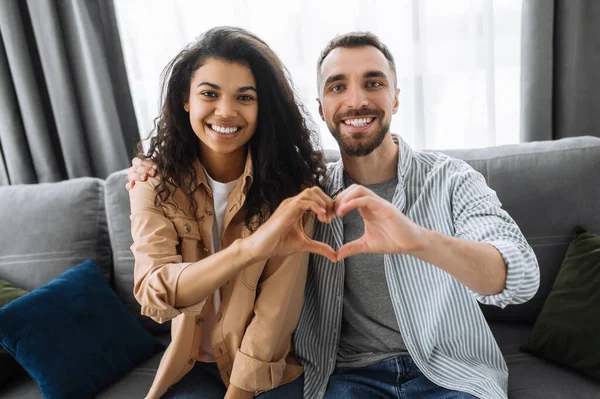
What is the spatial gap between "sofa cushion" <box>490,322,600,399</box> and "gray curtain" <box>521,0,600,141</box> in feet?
2.88

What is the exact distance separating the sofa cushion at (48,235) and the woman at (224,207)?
1.86 ft

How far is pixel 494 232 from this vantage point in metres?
1.04

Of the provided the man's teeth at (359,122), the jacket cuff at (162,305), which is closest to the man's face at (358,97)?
the man's teeth at (359,122)

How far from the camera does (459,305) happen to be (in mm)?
1177

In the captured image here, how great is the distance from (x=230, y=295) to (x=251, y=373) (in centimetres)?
22

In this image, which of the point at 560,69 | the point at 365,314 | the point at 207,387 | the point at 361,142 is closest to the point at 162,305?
the point at 207,387

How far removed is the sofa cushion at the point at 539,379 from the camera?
117 centimetres

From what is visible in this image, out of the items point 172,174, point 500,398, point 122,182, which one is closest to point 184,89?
point 172,174

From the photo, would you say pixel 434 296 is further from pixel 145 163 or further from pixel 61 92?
pixel 61 92

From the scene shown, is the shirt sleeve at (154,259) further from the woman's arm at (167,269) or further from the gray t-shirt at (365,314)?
the gray t-shirt at (365,314)

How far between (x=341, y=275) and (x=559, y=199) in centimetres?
79

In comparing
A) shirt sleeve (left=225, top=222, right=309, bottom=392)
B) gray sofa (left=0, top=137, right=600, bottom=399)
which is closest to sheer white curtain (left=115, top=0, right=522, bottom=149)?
gray sofa (left=0, top=137, right=600, bottom=399)

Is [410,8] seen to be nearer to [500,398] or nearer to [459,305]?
[459,305]

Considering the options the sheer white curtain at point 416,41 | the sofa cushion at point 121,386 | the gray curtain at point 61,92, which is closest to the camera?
the sofa cushion at point 121,386
